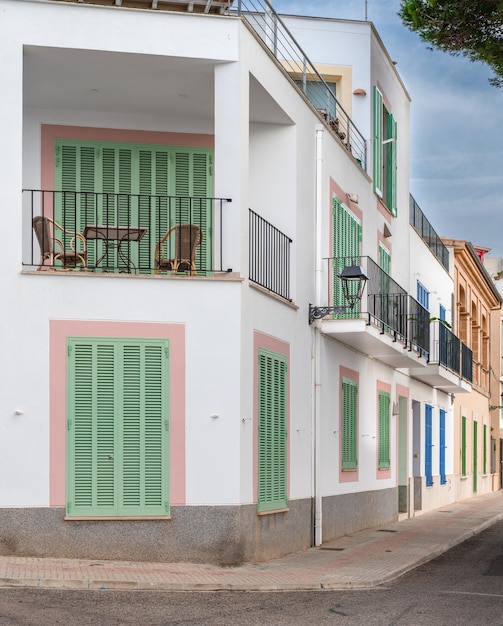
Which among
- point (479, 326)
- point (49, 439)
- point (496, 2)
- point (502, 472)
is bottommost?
point (502, 472)

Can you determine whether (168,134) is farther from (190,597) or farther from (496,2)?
(190,597)

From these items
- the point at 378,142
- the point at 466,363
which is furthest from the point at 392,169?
the point at 466,363

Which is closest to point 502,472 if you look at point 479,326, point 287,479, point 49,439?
point 479,326

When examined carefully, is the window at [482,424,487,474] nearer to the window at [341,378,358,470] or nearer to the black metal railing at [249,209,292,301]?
the window at [341,378,358,470]

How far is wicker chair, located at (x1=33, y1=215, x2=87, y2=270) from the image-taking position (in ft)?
51.8

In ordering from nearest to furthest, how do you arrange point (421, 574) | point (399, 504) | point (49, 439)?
point (49, 439) < point (421, 574) < point (399, 504)

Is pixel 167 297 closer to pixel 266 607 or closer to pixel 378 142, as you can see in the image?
pixel 266 607

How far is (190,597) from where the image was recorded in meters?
12.8

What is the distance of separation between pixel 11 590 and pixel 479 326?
118 ft

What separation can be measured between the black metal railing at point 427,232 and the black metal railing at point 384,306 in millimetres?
4905

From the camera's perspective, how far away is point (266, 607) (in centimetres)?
1230

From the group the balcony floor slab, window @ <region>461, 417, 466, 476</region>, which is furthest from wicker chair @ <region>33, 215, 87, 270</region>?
window @ <region>461, 417, 466, 476</region>

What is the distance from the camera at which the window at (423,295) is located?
30.7 metres

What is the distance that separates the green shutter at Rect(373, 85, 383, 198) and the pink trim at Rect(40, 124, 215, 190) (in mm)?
7309
